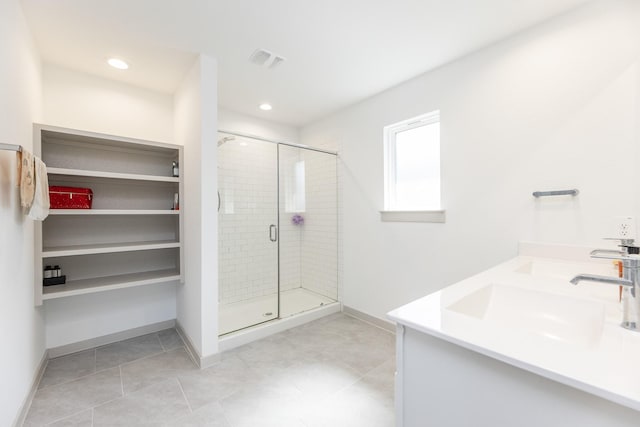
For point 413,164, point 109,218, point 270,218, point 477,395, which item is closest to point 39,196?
point 109,218

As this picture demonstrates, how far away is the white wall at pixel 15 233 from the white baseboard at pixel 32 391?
4 centimetres

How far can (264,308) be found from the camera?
3205 mm

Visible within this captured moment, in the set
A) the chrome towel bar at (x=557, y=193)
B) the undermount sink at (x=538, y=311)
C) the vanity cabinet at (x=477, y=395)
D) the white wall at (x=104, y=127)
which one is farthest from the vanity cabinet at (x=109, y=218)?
the chrome towel bar at (x=557, y=193)

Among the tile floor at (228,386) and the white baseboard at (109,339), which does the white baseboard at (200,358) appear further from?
the white baseboard at (109,339)

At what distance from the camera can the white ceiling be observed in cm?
172

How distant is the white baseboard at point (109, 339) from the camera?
2340mm

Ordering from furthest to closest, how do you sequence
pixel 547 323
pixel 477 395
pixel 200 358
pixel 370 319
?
pixel 370 319 < pixel 200 358 < pixel 547 323 < pixel 477 395

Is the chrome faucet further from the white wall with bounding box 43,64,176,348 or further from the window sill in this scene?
the white wall with bounding box 43,64,176,348

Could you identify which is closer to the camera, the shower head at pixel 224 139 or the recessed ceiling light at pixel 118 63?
the recessed ceiling light at pixel 118 63

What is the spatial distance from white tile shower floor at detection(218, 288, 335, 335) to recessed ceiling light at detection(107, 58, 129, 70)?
255 centimetres

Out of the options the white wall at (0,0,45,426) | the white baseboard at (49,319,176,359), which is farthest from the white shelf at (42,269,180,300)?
the white baseboard at (49,319,176,359)

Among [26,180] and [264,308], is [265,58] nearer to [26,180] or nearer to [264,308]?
[26,180]

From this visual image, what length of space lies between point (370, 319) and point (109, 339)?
260 centimetres

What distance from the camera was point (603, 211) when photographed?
1624mm
